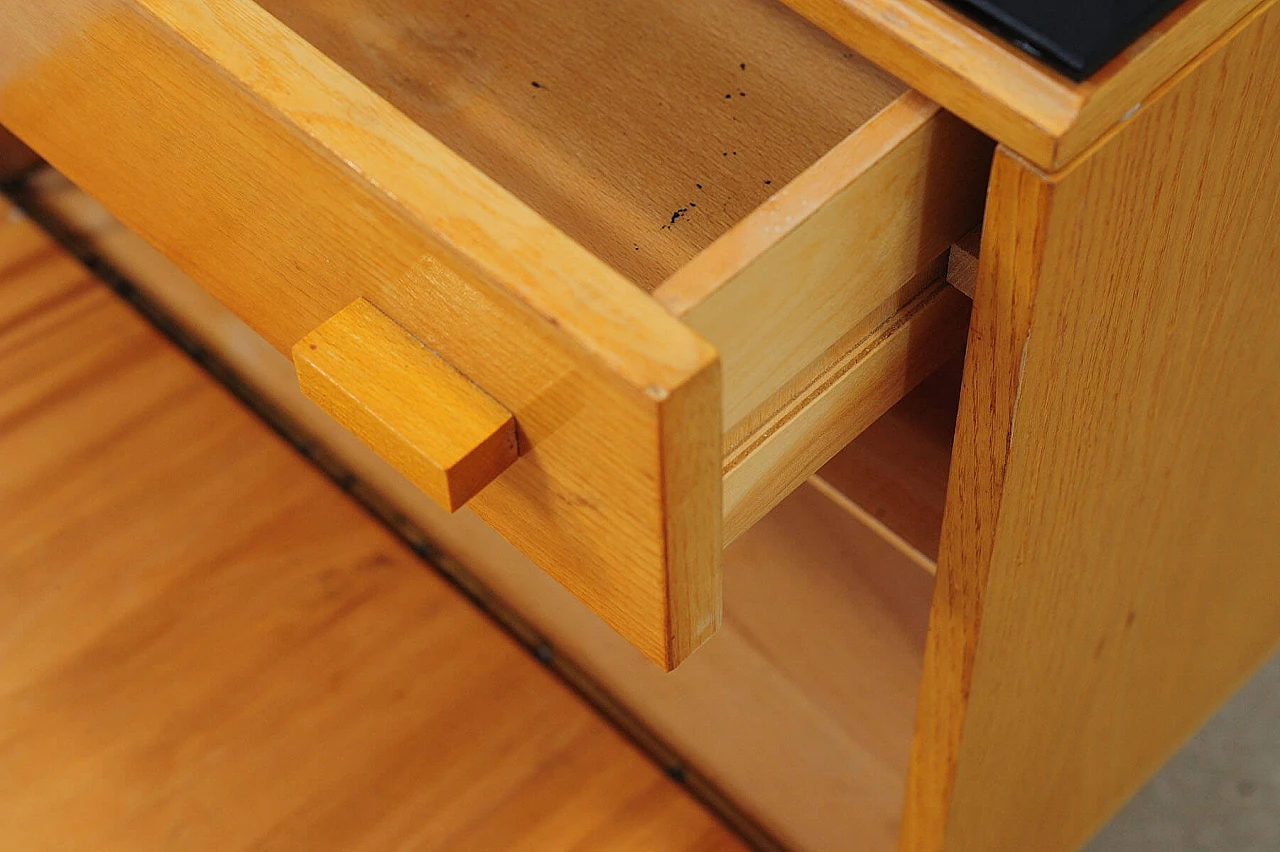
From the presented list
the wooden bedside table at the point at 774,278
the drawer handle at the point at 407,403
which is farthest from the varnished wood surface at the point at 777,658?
the drawer handle at the point at 407,403

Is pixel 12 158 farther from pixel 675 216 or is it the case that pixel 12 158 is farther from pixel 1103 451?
pixel 1103 451

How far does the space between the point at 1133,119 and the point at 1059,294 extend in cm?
5

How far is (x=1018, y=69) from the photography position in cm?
37

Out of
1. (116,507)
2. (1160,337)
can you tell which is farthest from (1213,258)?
(116,507)

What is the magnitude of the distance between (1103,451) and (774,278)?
0.19 meters

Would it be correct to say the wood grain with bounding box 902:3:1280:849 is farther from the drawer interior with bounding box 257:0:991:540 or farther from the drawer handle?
the drawer handle

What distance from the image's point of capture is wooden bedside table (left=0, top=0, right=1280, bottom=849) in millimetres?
370

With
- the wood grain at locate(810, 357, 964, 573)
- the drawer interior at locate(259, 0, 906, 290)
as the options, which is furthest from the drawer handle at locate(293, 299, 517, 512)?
the wood grain at locate(810, 357, 964, 573)

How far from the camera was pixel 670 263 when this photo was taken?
52 cm

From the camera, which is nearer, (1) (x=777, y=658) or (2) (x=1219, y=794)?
(1) (x=777, y=658)

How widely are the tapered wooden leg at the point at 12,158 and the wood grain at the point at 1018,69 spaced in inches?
32.6

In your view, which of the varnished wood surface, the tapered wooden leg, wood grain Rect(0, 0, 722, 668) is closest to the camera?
wood grain Rect(0, 0, 722, 668)

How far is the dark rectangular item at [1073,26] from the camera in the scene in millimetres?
361

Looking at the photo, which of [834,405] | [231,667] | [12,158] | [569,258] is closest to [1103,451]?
[834,405]
